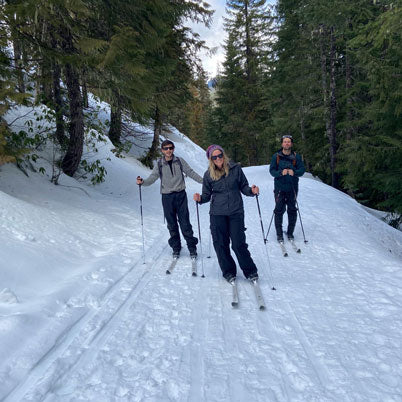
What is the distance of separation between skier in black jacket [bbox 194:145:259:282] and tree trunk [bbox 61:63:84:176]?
22.6ft

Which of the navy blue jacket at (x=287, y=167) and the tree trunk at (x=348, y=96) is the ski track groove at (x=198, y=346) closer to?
the navy blue jacket at (x=287, y=167)

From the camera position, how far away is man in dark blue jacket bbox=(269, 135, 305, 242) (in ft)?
21.7

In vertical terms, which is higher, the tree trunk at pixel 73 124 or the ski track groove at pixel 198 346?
the tree trunk at pixel 73 124

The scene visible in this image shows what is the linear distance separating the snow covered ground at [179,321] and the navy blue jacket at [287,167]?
4.80ft

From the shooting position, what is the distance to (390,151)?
10633 mm

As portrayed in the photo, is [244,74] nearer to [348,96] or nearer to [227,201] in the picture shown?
[348,96]

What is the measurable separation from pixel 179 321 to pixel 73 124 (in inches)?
330

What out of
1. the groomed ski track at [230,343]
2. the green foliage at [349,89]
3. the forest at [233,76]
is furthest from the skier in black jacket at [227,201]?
the green foliage at [349,89]

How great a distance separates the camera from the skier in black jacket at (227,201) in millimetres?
4645

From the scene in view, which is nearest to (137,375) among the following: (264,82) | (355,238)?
(355,238)

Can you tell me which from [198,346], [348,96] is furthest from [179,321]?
[348,96]

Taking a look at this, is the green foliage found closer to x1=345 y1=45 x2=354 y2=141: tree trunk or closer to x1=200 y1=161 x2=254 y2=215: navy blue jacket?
x1=345 y1=45 x2=354 y2=141: tree trunk

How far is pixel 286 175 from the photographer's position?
22.2 feet

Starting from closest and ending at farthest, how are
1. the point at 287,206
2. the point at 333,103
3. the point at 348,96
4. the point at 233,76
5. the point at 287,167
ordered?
1. the point at 287,167
2. the point at 287,206
3. the point at 348,96
4. the point at 333,103
5. the point at 233,76
